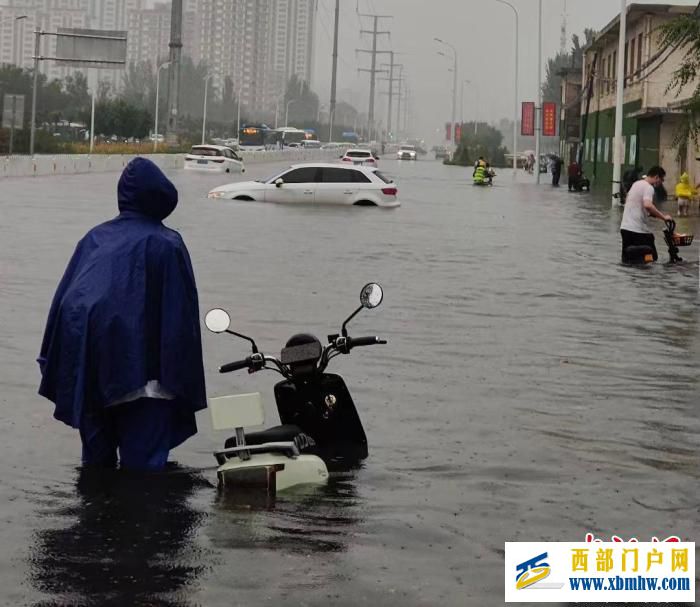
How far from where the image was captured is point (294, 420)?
8.08 m

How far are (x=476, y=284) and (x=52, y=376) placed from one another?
13.1 metres

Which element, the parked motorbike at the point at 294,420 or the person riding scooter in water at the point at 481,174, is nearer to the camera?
the parked motorbike at the point at 294,420

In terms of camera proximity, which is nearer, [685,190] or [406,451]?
[406,451]

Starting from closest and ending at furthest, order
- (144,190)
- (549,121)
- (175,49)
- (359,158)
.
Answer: (144,190) < (359,158) < (175,49) < (549,121)

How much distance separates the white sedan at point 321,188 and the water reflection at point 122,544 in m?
32.5

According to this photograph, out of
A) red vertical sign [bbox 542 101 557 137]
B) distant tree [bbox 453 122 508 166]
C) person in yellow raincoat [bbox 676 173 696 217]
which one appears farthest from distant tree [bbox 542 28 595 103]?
person in yellow raincoat [bbox 676 173 696 217]

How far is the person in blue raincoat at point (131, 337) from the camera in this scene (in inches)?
284

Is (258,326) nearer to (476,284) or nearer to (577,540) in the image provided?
(476,284)

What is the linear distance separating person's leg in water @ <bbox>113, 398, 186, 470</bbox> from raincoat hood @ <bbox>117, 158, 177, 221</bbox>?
0.90 m

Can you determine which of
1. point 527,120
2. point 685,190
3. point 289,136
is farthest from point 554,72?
point 685,190

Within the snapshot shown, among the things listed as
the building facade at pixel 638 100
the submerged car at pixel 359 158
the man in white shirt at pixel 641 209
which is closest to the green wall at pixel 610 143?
the building facade at pixel 638 100

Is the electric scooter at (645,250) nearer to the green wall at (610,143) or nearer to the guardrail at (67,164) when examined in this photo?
the guardrail at (67,164)

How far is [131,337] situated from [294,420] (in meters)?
1.21

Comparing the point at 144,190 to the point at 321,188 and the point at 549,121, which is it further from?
Result: the point at 549,121
